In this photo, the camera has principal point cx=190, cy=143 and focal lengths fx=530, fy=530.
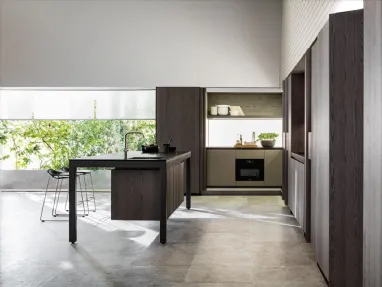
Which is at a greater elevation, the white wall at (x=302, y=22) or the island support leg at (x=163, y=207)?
the white wall at (x=302, y=22)

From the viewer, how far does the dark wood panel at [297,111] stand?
7.56 meters

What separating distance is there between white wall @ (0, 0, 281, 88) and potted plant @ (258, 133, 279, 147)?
966 millimetres

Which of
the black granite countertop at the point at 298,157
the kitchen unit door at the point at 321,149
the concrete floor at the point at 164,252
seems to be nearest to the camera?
the kitchen unit door at the point at 321,149

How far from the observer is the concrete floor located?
428 cm

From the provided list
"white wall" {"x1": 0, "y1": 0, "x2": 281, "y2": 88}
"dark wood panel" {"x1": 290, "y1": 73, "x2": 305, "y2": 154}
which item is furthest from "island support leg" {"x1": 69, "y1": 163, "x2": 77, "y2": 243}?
"white wall" {"x1": 0, "y1": 0, "x2": 281, "y2": 88}

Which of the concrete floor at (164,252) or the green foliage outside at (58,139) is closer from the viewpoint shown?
the concrete floor at (164,252)

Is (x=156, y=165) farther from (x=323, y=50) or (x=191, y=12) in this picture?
(x=191, y=12)

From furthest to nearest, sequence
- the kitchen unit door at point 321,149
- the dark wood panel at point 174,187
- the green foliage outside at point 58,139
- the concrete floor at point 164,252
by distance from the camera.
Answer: the green foliage outside at point 58,139
the dark wood panel at point 174,187
the concrete floor at point 164,252
the kitchen unit door at point 321,149

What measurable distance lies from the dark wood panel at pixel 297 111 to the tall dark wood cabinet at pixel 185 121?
2786 mm

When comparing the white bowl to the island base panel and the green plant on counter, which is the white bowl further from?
the island base panel

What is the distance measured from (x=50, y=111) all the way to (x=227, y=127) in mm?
3655

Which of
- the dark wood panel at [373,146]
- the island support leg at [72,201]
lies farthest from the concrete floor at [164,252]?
the dark wood panel at [373,146]

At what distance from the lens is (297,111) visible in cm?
759

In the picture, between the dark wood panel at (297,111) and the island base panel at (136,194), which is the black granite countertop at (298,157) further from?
the island base panel at (136,194)
